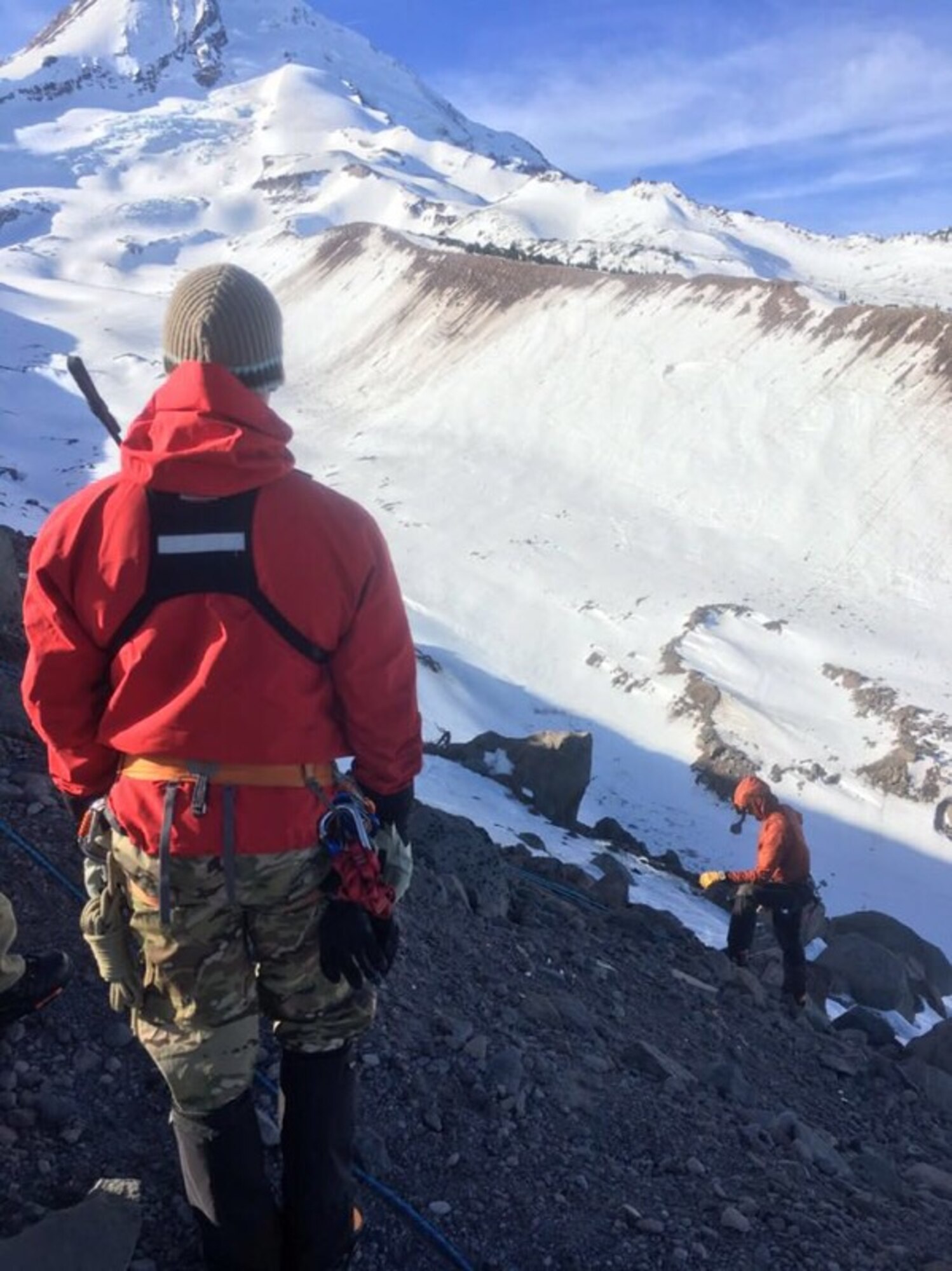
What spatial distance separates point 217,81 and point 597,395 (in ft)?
551

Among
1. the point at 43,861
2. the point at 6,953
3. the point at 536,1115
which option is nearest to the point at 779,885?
the point at 536,1115

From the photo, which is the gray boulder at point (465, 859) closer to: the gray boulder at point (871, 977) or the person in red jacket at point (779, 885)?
the person in red jacket at point (779, 885)

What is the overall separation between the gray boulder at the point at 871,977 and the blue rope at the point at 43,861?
7.07 metres

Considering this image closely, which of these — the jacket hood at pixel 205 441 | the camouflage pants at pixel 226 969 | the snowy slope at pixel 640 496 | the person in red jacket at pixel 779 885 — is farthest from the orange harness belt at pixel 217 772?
the snowy slope at pixel 640 496

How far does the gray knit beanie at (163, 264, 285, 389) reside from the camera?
2.42 meters

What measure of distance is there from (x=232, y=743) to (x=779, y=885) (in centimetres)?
626

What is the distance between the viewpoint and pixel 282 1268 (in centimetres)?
274

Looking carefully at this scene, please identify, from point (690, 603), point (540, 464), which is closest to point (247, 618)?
point (690, 603)

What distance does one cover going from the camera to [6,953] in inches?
135

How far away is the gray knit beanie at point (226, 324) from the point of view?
7.93ft

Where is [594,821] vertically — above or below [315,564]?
below

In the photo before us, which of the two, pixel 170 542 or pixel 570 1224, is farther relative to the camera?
pixel 570 1224

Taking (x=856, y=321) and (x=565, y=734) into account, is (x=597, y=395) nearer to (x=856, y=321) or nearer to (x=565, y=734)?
(x=856, y=321)

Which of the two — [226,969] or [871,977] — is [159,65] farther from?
[226,969]
